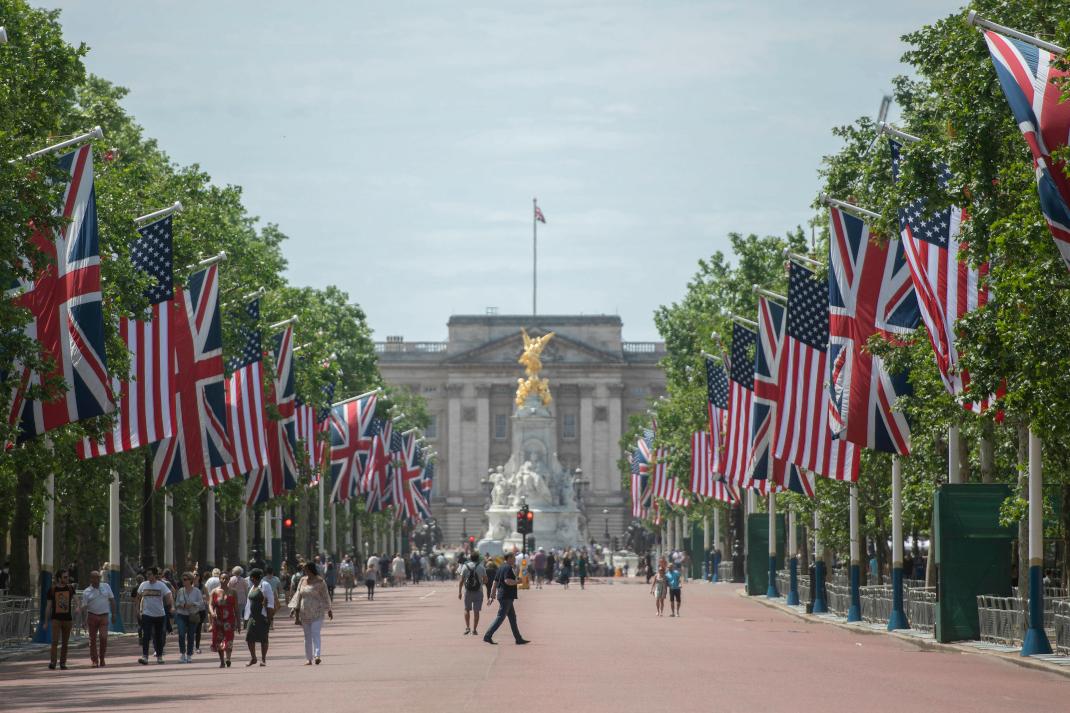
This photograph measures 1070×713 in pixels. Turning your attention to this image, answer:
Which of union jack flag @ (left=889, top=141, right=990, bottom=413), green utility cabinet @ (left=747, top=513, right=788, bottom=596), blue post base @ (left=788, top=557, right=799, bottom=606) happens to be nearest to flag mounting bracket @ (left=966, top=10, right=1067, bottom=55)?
union jack flag @ (left=889, top=141, right=990, bottom=413)

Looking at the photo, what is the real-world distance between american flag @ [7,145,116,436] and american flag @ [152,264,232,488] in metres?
8.55

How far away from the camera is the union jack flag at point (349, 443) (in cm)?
7306

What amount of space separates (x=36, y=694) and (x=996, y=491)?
1878cm

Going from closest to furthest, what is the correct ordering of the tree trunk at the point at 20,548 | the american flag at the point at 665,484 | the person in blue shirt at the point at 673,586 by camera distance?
the tree trunk at the point at 20,548 → the person in blue shirt at the point at 673,586 → the american flag at the point at 665,484

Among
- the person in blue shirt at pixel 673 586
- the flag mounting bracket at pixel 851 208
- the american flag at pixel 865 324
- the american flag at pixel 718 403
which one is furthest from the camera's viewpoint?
the american flag at pixel 718 403

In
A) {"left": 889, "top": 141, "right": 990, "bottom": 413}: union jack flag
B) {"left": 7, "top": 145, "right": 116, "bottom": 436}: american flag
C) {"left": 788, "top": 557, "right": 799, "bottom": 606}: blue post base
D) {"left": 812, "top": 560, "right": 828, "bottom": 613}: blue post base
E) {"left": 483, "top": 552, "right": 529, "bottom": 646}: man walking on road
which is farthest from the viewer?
{"left": 788, "top": 557, "right": 799, "bottom": 606}: blue post base

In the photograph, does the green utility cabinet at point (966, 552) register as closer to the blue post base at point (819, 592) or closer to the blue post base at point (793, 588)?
the blue post base at point (819, 592)

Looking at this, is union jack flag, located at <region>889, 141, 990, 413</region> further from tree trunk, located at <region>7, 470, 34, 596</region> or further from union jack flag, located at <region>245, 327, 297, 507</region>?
union jack flag, located at <region>245, 327, 297, 507</region>

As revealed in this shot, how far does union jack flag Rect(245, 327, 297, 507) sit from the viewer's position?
5650 cm

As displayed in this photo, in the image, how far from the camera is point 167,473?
1682 inches

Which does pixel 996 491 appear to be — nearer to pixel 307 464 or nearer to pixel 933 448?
pixel 933 448

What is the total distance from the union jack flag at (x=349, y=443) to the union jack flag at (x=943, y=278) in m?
44.1

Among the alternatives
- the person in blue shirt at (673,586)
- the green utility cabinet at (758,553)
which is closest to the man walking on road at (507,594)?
the person in blue shirt at (673,586)

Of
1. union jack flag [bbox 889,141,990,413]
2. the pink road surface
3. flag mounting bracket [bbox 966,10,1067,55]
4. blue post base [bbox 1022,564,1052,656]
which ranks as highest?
flag mounting bracket [bbox 966,10,1067,55]
